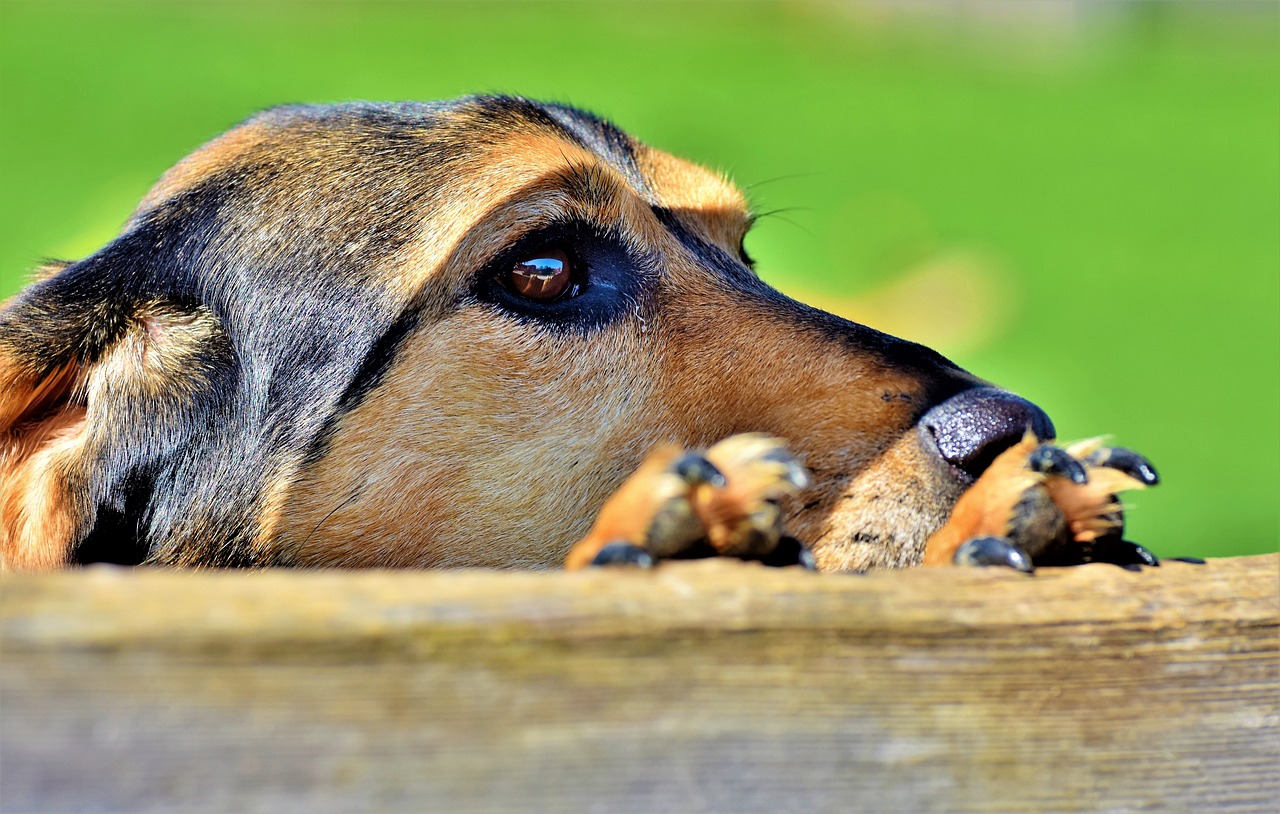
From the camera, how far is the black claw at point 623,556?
1.79 metres

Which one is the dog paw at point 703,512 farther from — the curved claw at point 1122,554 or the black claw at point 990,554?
the curved claw at point 1122,554

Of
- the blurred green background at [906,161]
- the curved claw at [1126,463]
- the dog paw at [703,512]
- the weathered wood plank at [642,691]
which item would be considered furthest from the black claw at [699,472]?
the blurred green background at [906,161]

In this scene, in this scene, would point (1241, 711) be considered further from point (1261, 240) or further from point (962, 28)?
point (962, 28)

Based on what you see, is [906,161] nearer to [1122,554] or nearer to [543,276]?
[543,276]

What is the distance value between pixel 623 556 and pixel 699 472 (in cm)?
27

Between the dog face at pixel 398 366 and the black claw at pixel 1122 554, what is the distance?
2.41 feet

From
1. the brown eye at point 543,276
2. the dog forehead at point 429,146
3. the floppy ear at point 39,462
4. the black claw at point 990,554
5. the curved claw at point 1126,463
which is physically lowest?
the floppy ear at point 39,462

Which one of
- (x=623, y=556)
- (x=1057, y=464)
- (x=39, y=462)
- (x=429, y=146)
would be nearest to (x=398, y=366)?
(x=429, y=146)

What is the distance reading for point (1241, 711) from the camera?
6.08ft

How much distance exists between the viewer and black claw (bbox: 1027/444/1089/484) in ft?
7.48

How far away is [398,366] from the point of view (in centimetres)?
338

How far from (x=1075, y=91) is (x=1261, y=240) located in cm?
412

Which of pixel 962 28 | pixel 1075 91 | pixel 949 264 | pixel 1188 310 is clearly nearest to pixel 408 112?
pixel 949 264

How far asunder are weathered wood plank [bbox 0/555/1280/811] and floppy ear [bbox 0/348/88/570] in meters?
1.88
